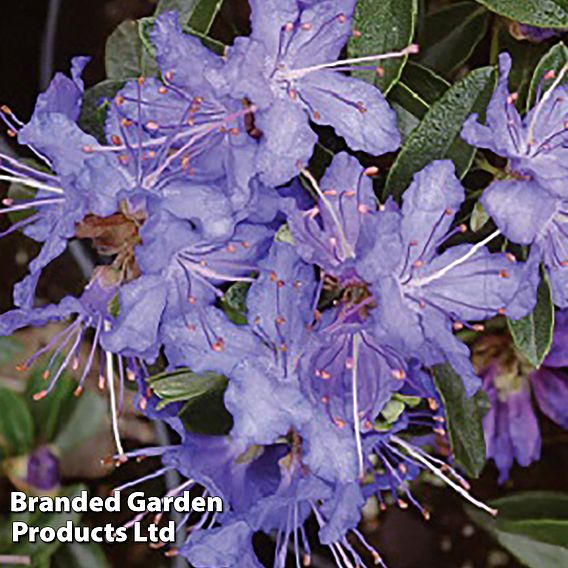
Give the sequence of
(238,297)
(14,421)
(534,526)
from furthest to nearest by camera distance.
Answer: (14,421), (534,526), (238,297)

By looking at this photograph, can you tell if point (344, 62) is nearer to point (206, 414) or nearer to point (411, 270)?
point (411, 270)

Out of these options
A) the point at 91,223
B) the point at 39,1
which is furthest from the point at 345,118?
the point at 39,1

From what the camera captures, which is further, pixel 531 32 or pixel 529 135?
pixel 531 32

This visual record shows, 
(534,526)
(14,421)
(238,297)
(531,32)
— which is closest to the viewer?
(238,297)

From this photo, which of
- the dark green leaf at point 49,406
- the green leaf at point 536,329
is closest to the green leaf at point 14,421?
the dark green leaf at point 49,406

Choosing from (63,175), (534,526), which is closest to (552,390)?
(534,526)

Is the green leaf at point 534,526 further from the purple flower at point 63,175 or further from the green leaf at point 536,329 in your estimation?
the purple flower at point 63,175
